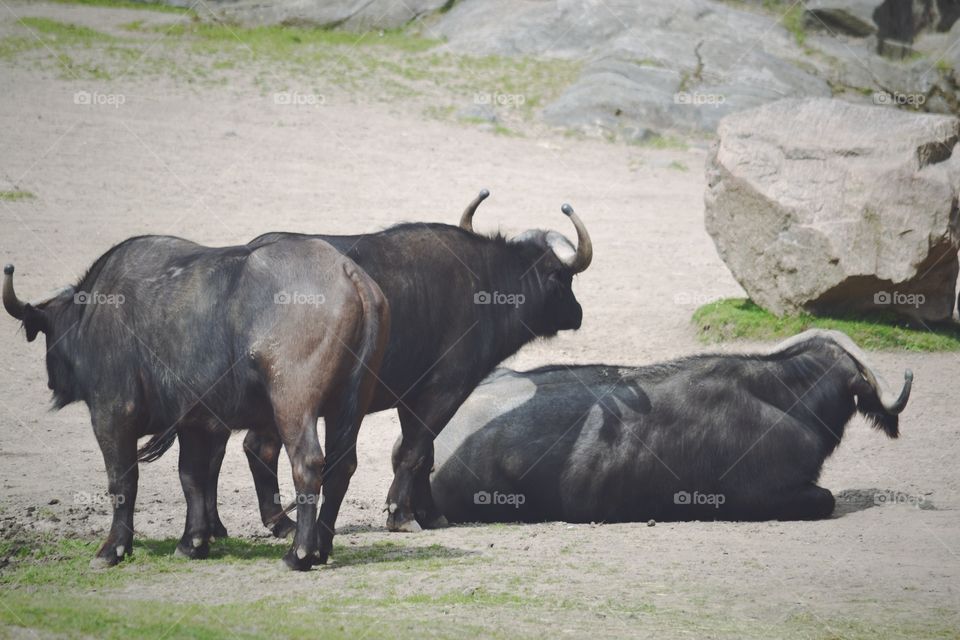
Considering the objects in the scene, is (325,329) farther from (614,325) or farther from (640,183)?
(640,183)

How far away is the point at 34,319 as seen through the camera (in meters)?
8.82

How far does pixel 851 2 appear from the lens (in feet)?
103

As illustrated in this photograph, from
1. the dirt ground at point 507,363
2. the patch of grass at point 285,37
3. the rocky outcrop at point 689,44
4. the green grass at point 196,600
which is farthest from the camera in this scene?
the patch of grass at point 285,37

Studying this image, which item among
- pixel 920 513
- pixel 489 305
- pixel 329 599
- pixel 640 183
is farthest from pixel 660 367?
pixel 640 183

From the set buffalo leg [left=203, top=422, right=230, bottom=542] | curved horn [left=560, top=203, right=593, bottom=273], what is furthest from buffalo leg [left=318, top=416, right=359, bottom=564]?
curved horn [left=560, top=203, right=593, bottom=273]

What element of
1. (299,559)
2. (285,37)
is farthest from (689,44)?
(299,559)

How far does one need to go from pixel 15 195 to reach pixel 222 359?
38.7ft

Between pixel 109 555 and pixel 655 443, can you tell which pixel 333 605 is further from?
pixel 655 443

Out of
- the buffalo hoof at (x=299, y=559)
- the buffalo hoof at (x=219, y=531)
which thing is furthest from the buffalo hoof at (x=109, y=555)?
the buffalo hoof at (x=299, y=559)

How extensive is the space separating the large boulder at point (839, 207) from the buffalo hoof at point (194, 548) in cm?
840

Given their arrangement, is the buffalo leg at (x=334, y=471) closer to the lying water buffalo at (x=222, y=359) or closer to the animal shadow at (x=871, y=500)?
the lying water buffalo at (x=222, y=359)

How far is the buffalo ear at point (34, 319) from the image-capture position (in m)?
8.77

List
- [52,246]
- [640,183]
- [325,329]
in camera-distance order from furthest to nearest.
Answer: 1. [640,183]
2. [52,246]
3. [325,329]

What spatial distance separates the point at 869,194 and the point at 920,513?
5062mm
